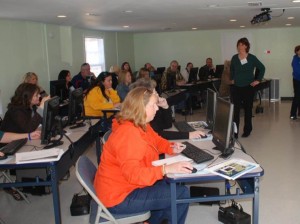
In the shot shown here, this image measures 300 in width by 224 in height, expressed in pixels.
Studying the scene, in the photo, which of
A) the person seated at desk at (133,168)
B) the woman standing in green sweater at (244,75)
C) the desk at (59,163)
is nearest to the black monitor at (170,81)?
the woman standing in green sweater at (244,75)

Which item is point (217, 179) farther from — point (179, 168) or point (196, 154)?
point (196, 154)

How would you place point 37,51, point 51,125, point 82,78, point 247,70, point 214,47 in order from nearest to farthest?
1. point 51,125
2. point 247,70
3. point 37,51
4. point 82,78
5. point 214,47

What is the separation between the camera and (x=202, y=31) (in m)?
12.0

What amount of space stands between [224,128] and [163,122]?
1055 millimetres

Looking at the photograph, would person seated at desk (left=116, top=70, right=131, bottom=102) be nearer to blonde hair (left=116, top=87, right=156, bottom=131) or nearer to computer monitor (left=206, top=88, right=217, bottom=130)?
computer monitor (left=206, top=88, right=217, bottom=130)

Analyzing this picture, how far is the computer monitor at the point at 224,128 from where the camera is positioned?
2537mm

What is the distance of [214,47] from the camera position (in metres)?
12.0

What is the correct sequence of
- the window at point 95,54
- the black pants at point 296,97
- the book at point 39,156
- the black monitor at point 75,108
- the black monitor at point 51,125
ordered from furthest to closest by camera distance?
the window at point 95,54, the black pants at point 296,97, the black monitor at point 75,108, the black monitor at point 51,125, the book at point 39,156

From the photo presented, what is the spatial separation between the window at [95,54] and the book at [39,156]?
23.4 ft

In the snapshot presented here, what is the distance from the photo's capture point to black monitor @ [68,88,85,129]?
384cm


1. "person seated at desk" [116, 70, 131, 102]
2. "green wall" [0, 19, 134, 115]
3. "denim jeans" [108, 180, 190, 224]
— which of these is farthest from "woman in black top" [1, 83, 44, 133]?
"green wall" [0, 19, 134, 115]

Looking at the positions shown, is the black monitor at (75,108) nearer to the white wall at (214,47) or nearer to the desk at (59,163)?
the desk at (59,163)

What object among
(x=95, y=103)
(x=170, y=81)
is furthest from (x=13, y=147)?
(x=170, y=81)

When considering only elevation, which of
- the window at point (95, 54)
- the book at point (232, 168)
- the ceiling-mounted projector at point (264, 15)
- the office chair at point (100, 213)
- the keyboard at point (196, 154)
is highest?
the ceiling-mounted projector at point (264, 15)
